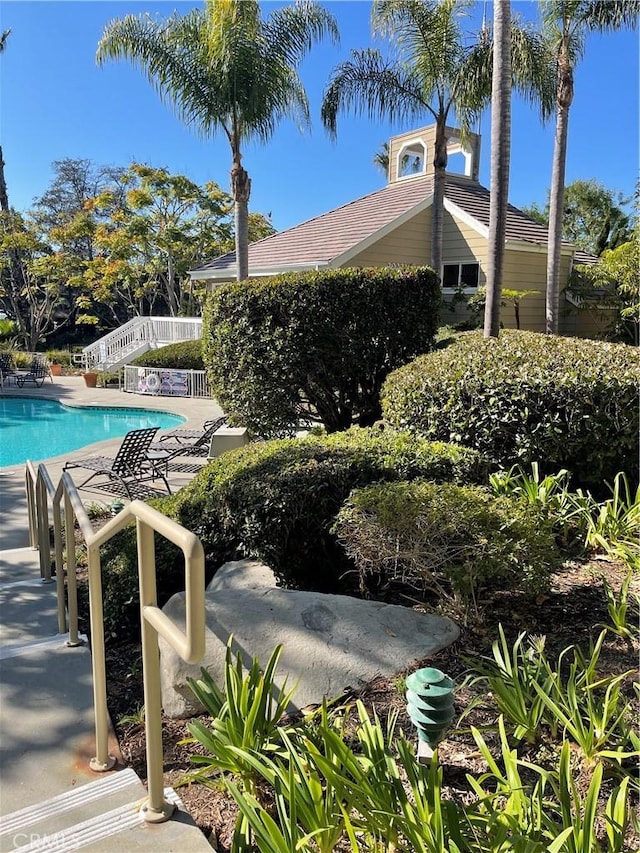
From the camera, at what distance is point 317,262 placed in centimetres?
1655

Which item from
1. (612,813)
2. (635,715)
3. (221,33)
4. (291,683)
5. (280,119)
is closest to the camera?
(612,813)

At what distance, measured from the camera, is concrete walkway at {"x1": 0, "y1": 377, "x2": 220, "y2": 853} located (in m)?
2.10

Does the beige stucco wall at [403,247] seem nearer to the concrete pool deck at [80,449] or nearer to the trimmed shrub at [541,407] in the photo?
the concrete pool deck at [80,449]

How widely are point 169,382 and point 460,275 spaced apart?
415 inches

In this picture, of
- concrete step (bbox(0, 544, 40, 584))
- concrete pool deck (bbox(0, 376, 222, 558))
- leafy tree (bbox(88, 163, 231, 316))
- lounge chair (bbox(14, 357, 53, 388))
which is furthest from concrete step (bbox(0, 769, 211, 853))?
leafy tree (bbox(88, 163, 231, 316))

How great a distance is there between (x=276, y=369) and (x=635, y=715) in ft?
21.0

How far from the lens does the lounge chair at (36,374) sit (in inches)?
912

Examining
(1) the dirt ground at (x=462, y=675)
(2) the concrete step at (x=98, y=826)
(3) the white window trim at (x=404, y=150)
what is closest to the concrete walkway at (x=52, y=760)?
(2) the concrete step at (x=98, y=826)

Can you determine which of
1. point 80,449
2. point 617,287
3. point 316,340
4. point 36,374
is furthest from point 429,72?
point 36,374

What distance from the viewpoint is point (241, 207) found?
15.9 metres

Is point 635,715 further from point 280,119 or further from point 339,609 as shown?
point 280,119

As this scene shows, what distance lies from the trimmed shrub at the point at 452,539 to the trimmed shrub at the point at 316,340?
4753 mm

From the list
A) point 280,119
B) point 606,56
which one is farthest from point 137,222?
point 606,56

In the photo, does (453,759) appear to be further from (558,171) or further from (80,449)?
(558,171)
